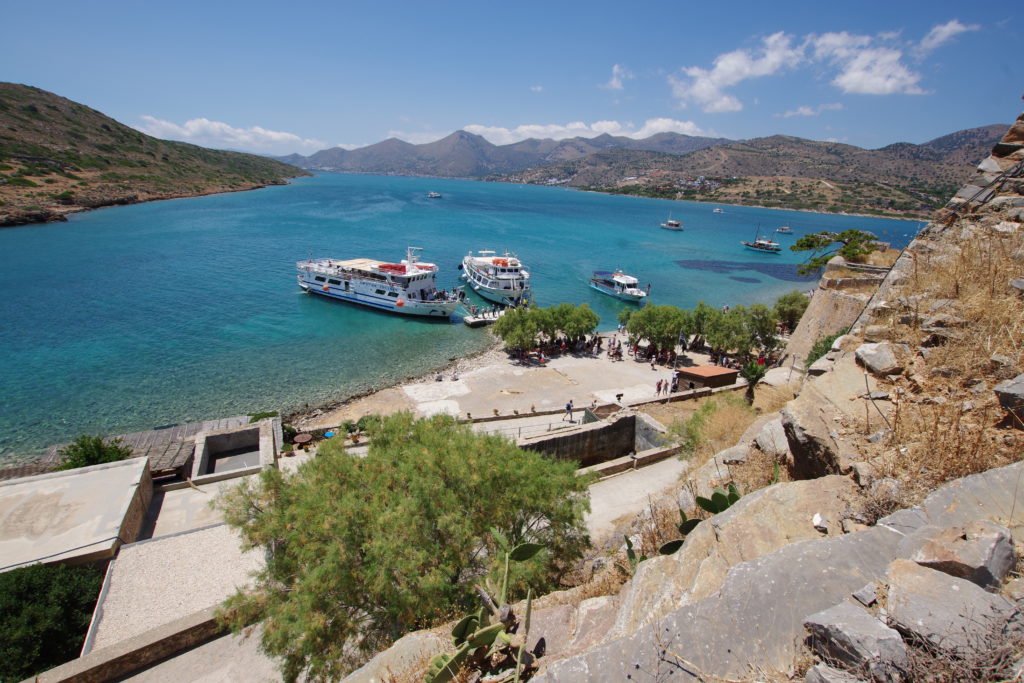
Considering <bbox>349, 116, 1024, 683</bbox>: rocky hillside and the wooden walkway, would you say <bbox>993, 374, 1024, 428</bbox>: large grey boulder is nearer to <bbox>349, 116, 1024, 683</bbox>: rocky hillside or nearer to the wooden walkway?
<bbox>349, 116, 1024, 683</bbox>: rocky hillside

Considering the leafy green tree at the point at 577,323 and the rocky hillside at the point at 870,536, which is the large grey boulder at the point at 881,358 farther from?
the leafy green tree at the point at 577,323

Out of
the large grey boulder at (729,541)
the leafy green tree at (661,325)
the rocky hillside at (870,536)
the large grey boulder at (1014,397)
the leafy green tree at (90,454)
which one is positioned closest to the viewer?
the rocky hillside at (870,536)

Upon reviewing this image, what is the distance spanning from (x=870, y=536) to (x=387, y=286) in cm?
4092

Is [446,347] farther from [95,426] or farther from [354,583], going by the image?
[354,583]

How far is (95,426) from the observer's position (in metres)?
22.3

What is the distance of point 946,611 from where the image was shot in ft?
9.07

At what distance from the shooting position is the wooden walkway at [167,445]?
53.5ft

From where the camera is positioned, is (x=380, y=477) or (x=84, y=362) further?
(x=84, y=362)

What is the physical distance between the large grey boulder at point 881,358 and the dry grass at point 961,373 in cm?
20

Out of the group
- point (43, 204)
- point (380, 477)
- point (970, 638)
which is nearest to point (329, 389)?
point (380, 477)

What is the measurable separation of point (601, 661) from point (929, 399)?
5106mm

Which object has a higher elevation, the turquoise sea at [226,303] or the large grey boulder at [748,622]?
the large grey boulder at [748,622]

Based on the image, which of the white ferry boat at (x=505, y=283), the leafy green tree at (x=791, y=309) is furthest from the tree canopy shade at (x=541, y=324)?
the leafy green tree at (x=791, y=309)

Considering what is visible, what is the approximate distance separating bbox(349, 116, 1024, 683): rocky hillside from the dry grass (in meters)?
0.02
